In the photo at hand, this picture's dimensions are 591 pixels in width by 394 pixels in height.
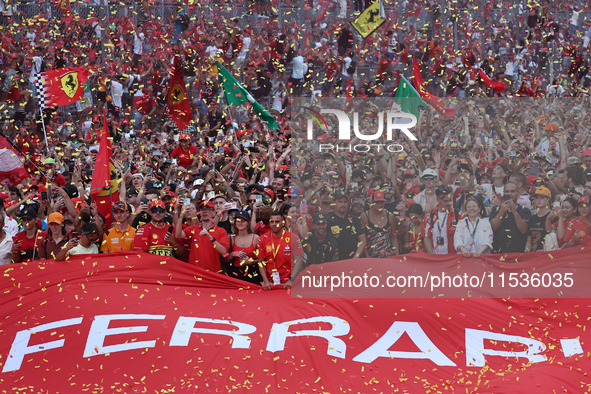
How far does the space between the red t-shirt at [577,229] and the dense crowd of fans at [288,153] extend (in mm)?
19

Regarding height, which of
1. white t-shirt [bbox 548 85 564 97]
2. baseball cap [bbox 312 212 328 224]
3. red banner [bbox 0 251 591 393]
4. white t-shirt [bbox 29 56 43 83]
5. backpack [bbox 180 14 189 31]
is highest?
backpack [bbox 180 14 189 31]

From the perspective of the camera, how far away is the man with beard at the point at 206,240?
7.15 m

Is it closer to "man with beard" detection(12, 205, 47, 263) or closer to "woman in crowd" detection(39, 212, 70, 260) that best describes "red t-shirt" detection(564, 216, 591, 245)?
"woman in crowd" detection(39, 212, 70, 260)

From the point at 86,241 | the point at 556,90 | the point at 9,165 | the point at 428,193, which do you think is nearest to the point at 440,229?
the point at 428,193

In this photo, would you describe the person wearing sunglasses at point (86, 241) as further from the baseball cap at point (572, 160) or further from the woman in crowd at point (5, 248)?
the baseball cap at point (572, 160)

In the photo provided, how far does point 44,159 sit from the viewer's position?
38.9 feet

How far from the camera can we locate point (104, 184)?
8.09m

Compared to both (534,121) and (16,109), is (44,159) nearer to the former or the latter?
(16,109)

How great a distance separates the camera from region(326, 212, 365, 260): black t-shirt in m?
7.02

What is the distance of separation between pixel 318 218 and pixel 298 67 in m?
9.92

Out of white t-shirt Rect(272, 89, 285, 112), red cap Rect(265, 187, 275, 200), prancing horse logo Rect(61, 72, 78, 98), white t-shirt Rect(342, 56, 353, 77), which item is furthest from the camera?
white t-shirt Rect(342, 56, 353, 77)

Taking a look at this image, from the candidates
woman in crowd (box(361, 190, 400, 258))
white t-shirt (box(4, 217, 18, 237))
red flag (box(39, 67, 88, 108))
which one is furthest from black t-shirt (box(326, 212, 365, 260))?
red flag (box(39, 67, 88, 108))

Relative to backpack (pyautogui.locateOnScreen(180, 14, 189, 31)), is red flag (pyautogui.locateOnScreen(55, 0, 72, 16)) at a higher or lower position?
higher

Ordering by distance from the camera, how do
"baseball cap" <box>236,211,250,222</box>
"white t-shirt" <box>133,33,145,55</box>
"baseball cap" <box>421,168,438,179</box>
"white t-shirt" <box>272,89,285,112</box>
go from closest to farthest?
"baseball cap" <box>236,211,250,222</box> → "baseball cap" <box>421,168,438,179</box> → "white t-shirt" <box>272,89,285,112</box> → "white t-shirt" <box>133,33,145,55</box>
